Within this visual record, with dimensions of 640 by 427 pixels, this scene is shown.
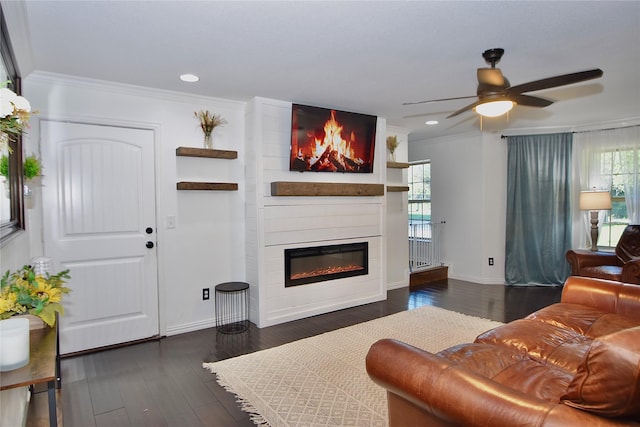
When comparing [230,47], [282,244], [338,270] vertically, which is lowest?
[338,270]

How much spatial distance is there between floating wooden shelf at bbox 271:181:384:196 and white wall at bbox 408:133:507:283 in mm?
2051

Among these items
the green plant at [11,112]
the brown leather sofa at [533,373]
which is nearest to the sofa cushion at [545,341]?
the brown leather sofa at [533,373]

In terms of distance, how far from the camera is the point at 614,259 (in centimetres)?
450

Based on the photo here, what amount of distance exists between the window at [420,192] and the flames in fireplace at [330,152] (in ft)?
8.84

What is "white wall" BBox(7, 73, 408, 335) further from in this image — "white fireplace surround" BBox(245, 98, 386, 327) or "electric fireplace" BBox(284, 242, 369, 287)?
"electric fireplace" BBox(284, 242, 369, 287)

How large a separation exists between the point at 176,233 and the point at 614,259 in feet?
16.2

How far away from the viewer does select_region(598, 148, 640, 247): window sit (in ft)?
16.8

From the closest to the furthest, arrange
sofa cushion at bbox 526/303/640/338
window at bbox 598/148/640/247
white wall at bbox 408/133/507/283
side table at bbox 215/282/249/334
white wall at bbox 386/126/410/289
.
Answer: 1. sofa cushion at bbox 526/303/640/338
2. side table at bbox 215/282/249/334
3. window at bbox 598/148/640/247
4. white wall at bbox 386/126/410/289
5. white wall at bbox 408/133/507/283

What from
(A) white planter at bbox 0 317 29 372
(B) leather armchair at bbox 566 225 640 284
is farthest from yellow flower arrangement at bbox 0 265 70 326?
(B) leather armchair at bbox 566 225 640 284

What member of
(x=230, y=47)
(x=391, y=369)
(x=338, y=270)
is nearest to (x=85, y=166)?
(x=230, y=47)

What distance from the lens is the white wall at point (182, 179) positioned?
336 centimetres

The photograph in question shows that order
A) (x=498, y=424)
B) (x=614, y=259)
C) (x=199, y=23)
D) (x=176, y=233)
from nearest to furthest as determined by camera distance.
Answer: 1. (x=498, y=424)
2. (x=199, y=23)
3. (x=176, y=233)
4. (x=614, y=259)

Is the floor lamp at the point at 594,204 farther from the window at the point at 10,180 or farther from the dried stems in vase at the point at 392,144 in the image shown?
the window at the point at 10,180

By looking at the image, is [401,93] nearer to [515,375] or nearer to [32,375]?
[515,375]
